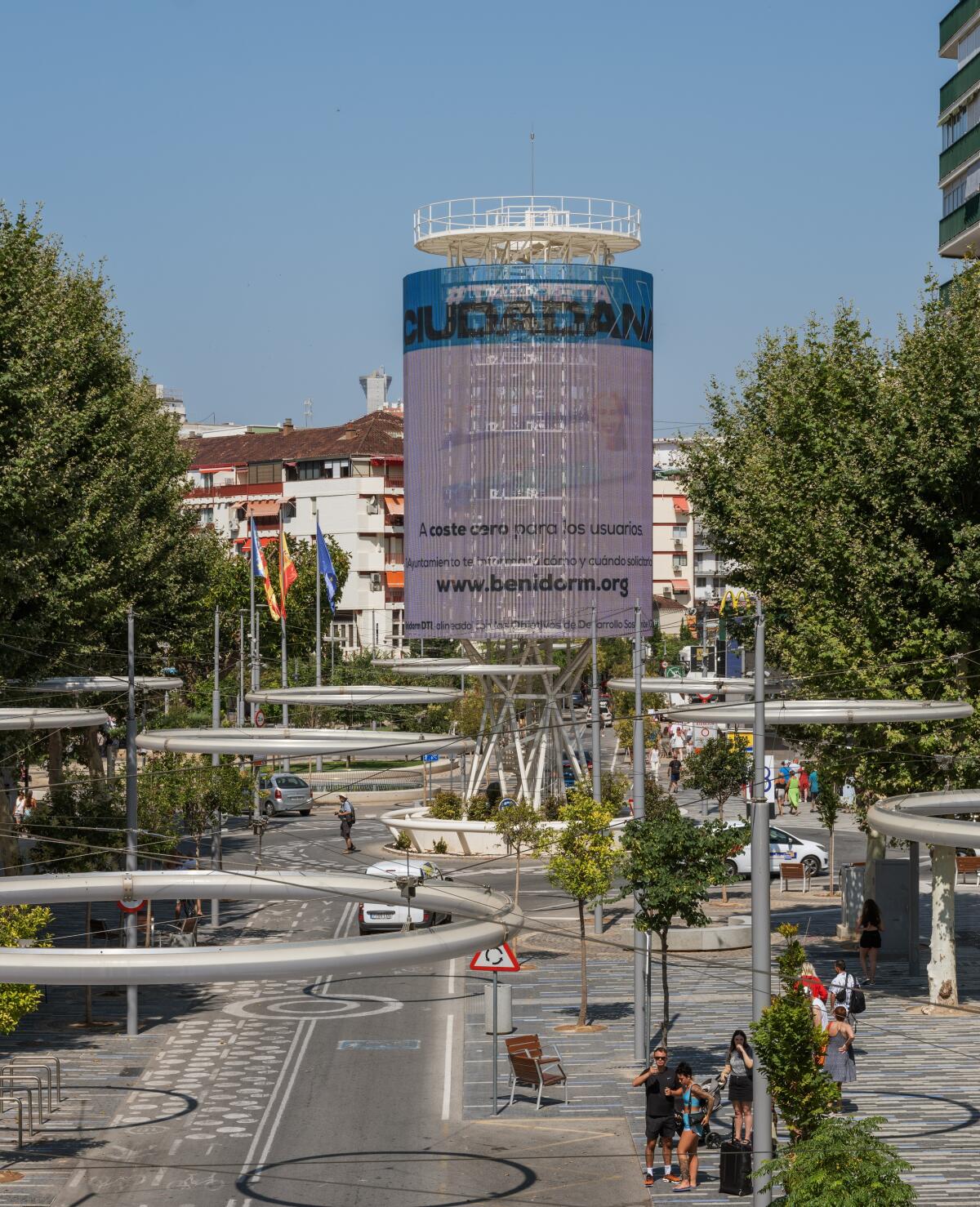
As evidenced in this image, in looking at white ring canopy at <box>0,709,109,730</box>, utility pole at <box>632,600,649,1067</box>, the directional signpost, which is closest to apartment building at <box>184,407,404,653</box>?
white ring canopy at <box>0,709,109,730</box>

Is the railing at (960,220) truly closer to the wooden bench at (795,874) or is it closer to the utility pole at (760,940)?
the wooden bench at (795,874)

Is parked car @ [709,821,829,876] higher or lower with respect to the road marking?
higher

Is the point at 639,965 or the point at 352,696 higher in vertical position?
the point at 352,696

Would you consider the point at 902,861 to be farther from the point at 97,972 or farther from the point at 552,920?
the point at 97,972

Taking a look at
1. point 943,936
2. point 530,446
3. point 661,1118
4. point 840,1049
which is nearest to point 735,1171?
point 661,1118

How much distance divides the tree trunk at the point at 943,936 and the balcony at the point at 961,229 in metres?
30.2

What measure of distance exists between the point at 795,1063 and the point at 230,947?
6290mm

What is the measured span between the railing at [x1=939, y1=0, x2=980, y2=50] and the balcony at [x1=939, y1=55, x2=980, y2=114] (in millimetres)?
1371

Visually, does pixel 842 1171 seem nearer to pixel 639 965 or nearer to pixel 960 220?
pixel 639 965

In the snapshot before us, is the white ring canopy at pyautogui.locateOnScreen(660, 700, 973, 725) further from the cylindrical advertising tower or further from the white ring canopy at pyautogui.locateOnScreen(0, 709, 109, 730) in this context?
the cylindrical advertising tower

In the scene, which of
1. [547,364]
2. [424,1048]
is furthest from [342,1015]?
[547,364]

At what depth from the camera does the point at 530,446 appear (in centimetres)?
5862

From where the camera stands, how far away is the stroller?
26203mm

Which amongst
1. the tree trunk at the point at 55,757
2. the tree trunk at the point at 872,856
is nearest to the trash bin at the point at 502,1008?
the tree trunk at the point at 872,856
